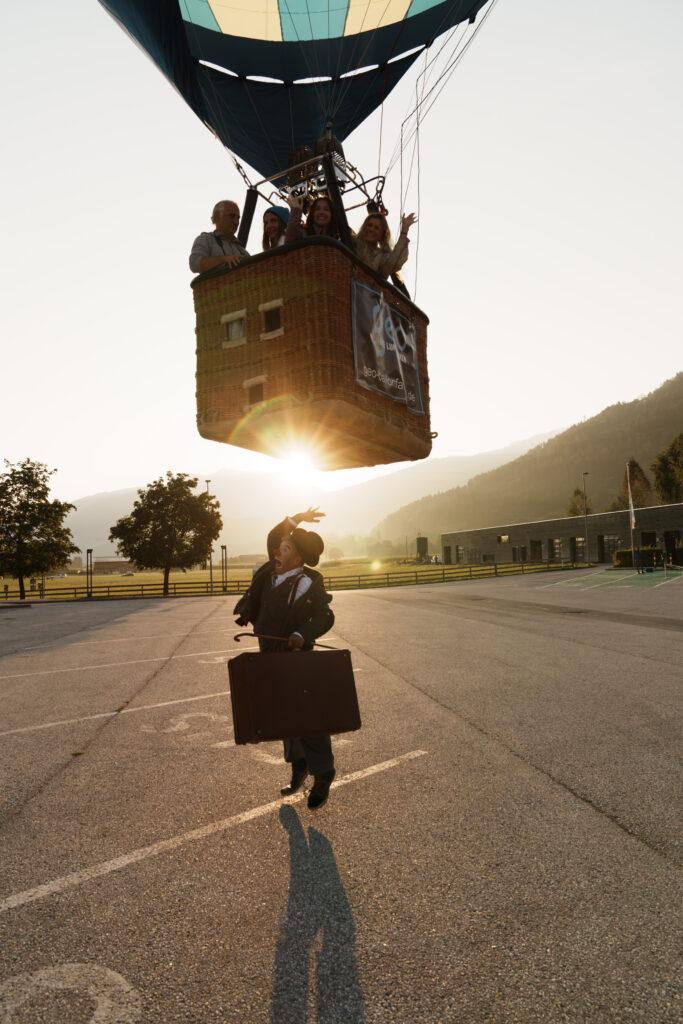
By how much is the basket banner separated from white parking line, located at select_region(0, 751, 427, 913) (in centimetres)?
325

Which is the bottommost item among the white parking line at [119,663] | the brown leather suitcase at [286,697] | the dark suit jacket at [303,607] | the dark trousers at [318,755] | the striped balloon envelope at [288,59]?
the white parking line at [119,663]

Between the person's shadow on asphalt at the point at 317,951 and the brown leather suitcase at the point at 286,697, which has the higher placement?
the brown leather suitcase at the point at 286,697

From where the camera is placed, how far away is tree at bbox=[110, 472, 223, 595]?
45.5 metres

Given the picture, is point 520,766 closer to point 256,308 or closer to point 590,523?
point 256,308

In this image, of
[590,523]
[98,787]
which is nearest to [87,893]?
[98,787]

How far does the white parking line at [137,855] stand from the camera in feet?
10.4

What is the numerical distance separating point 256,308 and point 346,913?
2998 millimetres

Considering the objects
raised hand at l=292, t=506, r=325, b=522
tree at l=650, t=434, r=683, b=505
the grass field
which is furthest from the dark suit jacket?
tree at l=650, t=434, r=683, b=505

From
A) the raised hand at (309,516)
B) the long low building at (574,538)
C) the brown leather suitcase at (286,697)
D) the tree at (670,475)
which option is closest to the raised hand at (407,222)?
the raised hand at (309,516)

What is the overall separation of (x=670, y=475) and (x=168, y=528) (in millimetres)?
72425

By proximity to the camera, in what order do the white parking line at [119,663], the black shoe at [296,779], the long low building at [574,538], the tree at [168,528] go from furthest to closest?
the long low building at [574,538] < the tree at [168,528] < the white parking line at [119,663] < the black shoe at [296,779]

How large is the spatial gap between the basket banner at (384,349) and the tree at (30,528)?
42493 millimetres

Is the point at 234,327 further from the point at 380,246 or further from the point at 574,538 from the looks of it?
the point at 574,538

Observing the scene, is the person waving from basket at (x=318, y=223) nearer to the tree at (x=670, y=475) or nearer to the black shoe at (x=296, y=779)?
the black shoe at (x=296, y=779)
